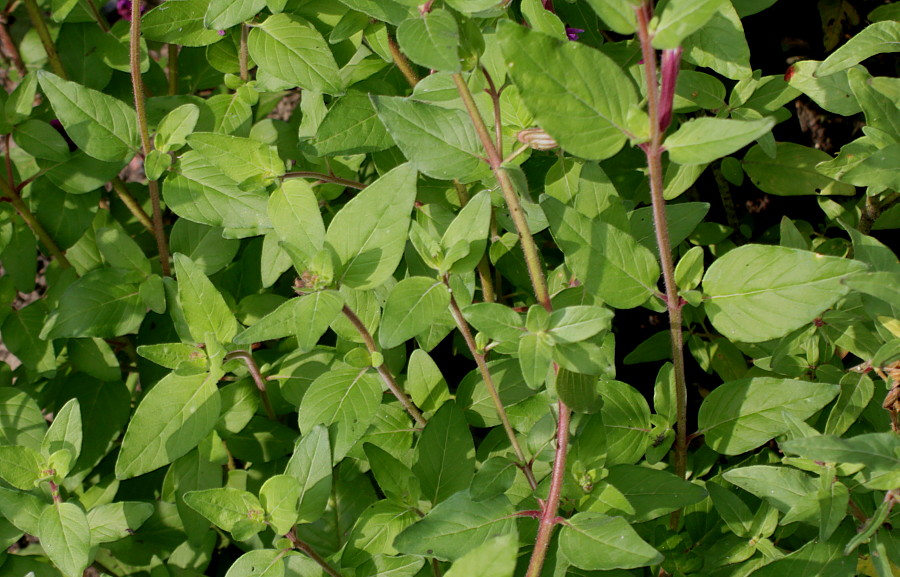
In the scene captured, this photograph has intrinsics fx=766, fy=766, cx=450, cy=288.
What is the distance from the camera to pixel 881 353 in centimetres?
137

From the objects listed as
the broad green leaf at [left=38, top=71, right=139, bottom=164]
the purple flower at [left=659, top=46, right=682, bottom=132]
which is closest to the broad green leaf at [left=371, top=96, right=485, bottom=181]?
the purple flower at [left=659, top=46, right=682, bottom=132]

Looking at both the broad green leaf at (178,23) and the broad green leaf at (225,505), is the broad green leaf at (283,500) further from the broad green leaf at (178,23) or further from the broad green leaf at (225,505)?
the broad green leaf at (178,23)

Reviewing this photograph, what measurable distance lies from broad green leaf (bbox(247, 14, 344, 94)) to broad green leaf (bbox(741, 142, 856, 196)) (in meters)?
1.23

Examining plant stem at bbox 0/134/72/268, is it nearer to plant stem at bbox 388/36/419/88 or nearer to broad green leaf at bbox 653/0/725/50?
Result: plant stem at bbox 388/36/419/88

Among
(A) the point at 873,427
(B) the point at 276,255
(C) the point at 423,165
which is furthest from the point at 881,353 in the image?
(B) the point at 276,255

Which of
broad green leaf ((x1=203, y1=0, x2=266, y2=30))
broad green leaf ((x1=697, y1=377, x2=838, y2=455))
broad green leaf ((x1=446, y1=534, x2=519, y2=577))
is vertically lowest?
broad green leaf ((x1=697, y1=377, x2=838, y2=455))

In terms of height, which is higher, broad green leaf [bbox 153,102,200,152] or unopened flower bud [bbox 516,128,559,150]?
broad green leaf [bbox 153,102,200,152]

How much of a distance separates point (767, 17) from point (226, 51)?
6.00 ft

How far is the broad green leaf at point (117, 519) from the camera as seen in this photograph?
5.95 ft

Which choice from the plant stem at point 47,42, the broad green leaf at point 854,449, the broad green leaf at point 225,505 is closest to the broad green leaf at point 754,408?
the broad green leaf at point 854,449

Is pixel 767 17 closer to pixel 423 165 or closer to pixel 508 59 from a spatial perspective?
pixel 423 165

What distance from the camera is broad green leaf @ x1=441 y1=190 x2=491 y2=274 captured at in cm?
140

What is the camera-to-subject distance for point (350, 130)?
1.69 m

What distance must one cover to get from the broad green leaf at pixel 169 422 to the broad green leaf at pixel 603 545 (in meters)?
0.81
